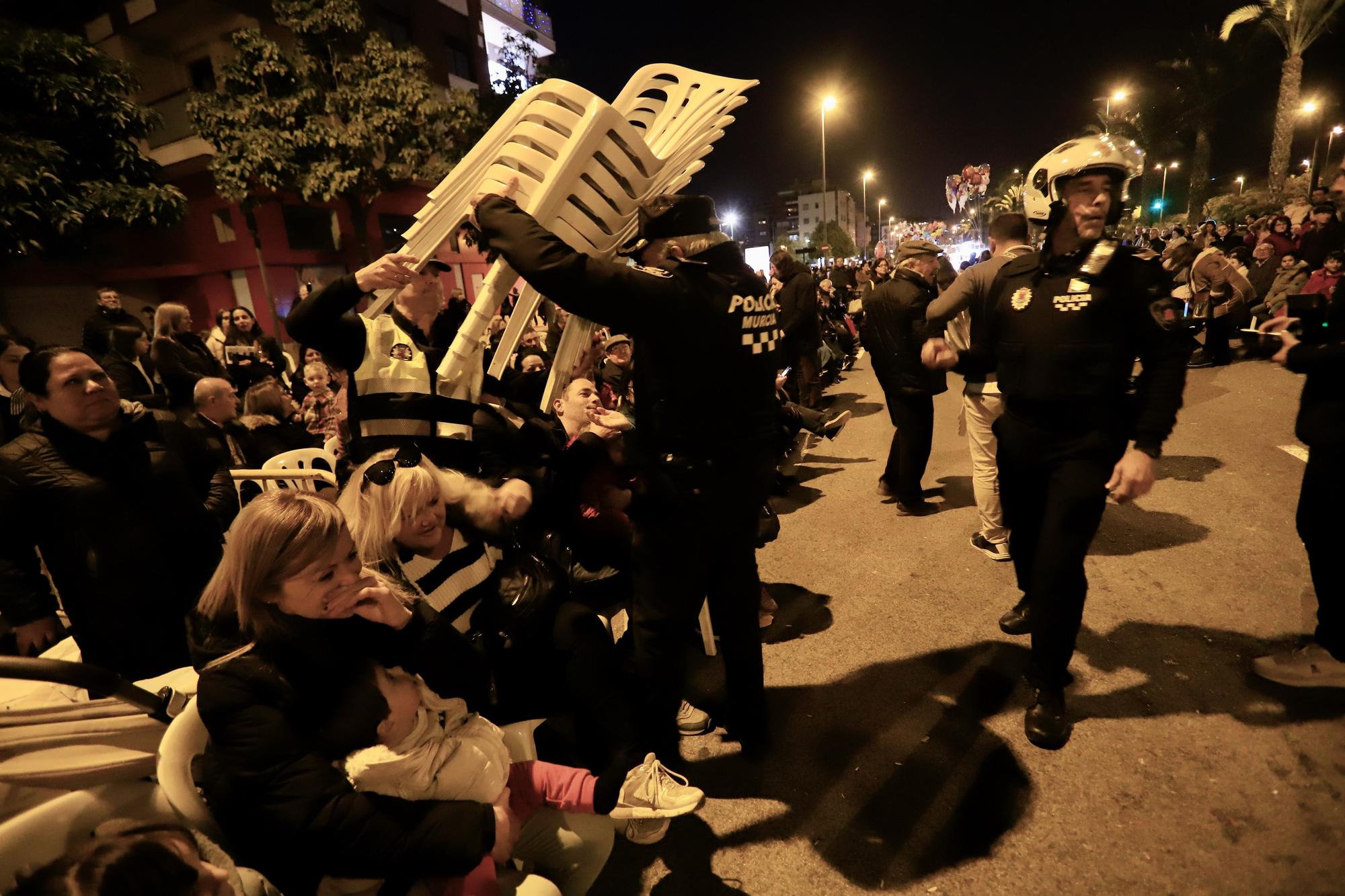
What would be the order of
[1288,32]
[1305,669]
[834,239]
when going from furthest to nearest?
[834,239] → [1288,32] → [1305,669]

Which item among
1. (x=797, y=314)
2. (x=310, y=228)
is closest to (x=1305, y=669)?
(x=797, y=314)

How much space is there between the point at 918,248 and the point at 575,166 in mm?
3403

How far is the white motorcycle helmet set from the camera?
2.43m

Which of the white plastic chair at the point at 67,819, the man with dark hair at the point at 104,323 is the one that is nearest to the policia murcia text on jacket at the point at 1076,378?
the white plastic chair at the point at 67,819

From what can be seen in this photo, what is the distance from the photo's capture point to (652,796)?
2068 mm

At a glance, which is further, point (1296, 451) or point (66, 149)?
point (66, 149)

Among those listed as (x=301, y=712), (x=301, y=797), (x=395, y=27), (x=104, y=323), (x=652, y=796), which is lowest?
(x=652, y=796)

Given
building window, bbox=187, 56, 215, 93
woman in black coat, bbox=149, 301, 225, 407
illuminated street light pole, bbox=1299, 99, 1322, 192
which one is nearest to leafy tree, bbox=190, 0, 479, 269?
building window, bbox=187, 56, 215, 93

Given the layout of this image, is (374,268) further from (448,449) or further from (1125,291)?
(1125,291)

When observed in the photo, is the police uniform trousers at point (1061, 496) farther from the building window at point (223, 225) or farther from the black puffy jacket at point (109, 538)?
the building window at point (223, 225)

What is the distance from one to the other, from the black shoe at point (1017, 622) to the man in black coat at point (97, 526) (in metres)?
3.80

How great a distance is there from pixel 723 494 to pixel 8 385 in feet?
20.8

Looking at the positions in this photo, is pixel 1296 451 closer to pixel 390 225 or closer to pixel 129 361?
pixel 129 361

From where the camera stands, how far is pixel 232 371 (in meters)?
6.96
